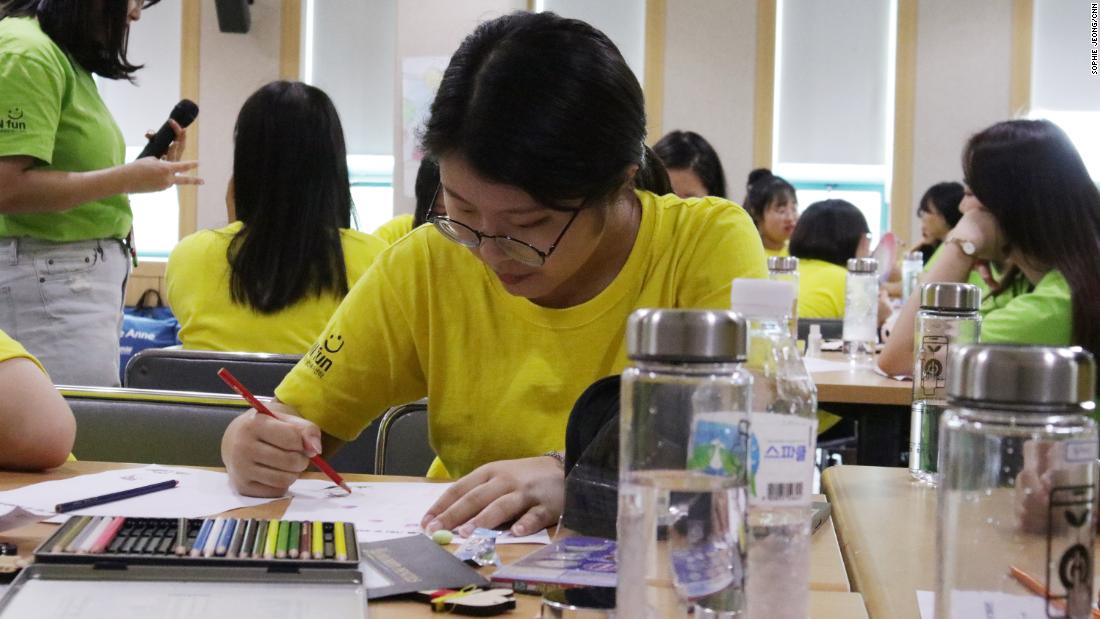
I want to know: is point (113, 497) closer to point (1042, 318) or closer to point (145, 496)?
point (145, 496)

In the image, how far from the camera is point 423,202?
256cm

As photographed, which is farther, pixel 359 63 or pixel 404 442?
pixel 359 63

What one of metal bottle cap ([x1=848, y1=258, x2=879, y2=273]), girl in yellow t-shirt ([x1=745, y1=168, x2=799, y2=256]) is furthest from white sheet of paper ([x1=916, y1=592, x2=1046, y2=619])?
girl in yellow t-shirt ([x1=745, y1=168, x2=799, y2=256])

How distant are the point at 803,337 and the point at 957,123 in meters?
3.52

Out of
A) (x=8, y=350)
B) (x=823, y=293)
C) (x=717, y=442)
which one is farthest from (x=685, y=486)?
(x=823, y=293)

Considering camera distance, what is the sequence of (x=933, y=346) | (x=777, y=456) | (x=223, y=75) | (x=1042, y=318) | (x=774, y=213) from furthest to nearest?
(x=223, y=75) < (x=774, y=213) < (x=1042, y=318) < (x=933, y=346) < (x=777, y=456)

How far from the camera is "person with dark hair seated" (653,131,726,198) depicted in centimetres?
368

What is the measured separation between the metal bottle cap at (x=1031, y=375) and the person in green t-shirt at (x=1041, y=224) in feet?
5.22

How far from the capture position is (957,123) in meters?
6.63

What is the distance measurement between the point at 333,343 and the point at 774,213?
13.5ft

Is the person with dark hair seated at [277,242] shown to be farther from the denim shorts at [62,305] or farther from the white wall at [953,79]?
the white wall at [953,79]

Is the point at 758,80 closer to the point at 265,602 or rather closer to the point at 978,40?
the point at 978,40

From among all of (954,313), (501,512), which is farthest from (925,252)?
(501,512)

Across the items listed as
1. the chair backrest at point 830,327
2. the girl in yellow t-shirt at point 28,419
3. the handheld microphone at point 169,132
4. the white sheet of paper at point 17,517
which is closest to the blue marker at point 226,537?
the white sheet of paper at point 17,517
